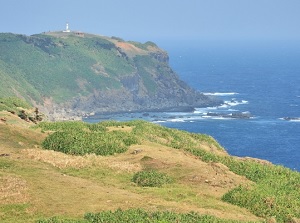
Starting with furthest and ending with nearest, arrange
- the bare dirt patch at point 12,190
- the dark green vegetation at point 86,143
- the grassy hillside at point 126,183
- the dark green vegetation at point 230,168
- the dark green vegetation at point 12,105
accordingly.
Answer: the dark green vegetation at point 12,105 → the dark green vegetation at point 86,143 → the dark green vegetation at point 230,168 → the bare dirt patch at point 12,190 → the grassy hillside at point 126,183

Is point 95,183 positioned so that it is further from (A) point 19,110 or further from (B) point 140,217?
(A) point 19,110

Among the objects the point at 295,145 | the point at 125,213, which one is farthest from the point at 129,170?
the point at 295,145

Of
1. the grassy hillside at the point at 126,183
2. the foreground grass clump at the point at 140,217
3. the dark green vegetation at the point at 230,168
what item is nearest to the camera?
the foreground grass clump at the point at 140,217

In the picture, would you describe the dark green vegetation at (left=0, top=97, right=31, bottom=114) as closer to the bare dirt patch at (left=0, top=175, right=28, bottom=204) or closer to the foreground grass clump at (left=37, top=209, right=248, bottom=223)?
the bare dirt patch at (left=0, top=175, right=28, bottom=204)

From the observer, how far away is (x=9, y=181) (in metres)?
39.5

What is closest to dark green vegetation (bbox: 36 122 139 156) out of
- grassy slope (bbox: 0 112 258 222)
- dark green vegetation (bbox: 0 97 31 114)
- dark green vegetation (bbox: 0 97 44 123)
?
grassy slope (bbox: 0 112 258 222)

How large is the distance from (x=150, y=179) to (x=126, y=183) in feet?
6.04

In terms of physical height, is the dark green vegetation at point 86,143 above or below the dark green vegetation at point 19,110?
above

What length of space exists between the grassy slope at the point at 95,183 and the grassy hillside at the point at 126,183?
6cm

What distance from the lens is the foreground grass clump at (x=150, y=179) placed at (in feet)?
146

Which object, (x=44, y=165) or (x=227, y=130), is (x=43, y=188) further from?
(x=227, y=130)

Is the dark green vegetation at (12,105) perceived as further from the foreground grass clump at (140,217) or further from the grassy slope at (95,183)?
the foreground grass clump at (140,217)

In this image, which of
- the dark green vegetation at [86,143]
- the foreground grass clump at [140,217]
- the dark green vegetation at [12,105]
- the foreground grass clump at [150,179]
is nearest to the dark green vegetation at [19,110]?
the dark green vegetation at [12,105]

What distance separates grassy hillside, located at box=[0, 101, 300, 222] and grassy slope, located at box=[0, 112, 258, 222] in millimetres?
61
